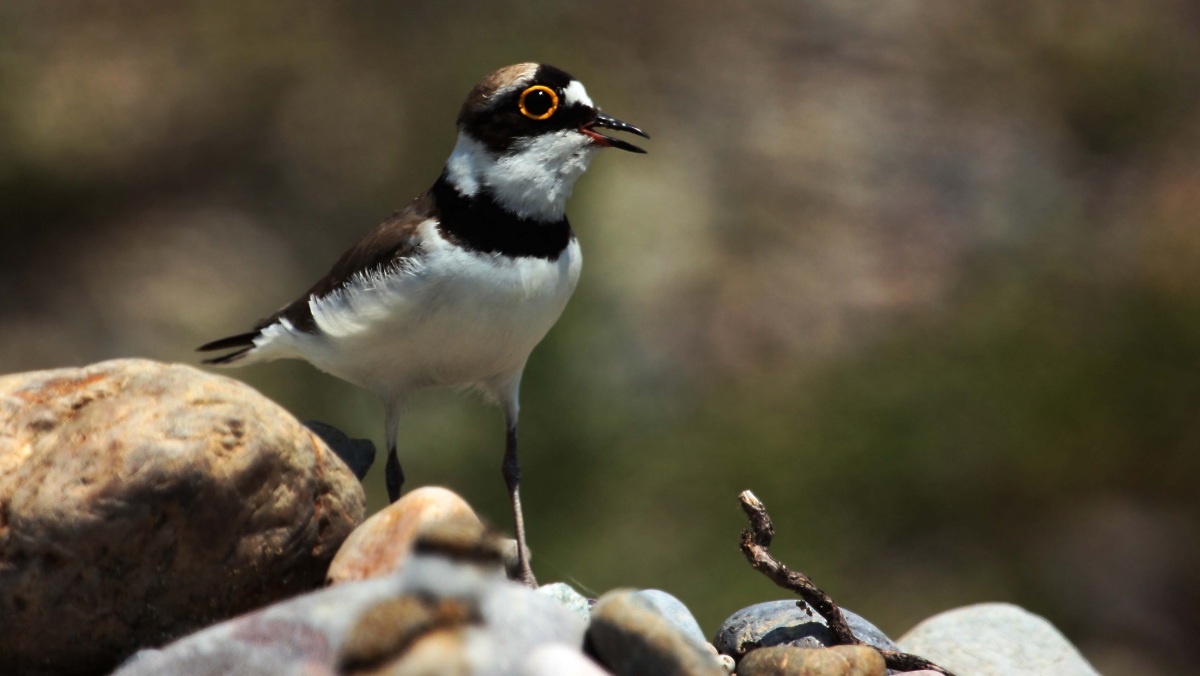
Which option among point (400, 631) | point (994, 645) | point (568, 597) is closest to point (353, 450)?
point (568, 597)

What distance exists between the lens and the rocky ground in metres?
2.78

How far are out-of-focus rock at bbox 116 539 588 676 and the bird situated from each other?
1.46 meters

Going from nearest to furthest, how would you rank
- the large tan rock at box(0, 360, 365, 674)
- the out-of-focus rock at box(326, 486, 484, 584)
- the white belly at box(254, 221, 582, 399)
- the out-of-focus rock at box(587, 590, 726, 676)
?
the out-of-focus rock at box(587, 590, 726, 676), the large tan rock at box(0, 360, 365, 674), the out-of-focus rock at box(326, 486, 484, 584), the white belly at box(254, 221, 582, 399)

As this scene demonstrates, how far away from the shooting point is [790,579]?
3.61 m

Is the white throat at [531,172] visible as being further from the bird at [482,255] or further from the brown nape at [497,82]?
the brown nape at [497,82]

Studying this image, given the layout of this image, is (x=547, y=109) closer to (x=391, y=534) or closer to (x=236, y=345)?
(x=391, y=534)

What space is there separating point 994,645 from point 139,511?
2856 millimetres

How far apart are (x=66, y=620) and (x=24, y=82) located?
7.83m

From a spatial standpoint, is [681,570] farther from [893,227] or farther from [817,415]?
[893,227]

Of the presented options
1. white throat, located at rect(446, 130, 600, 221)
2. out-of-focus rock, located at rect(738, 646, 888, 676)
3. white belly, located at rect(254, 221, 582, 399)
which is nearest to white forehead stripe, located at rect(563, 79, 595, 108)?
white throat, located at rect(446, 130, 600, 221)

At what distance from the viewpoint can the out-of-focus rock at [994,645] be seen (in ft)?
14.1

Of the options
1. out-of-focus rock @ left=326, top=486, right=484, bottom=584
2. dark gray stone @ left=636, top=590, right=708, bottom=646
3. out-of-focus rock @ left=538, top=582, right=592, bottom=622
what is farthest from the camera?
out-of-focus rock @ left=538, top=582, right=592, bottom=622

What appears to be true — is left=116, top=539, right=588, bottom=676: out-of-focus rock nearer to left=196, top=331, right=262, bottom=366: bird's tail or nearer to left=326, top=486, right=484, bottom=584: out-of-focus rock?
left=326, top=486, right=484, bottom=584: out-of-focus rock

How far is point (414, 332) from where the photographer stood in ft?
13.9
